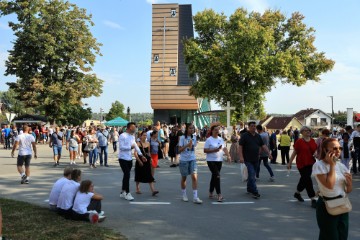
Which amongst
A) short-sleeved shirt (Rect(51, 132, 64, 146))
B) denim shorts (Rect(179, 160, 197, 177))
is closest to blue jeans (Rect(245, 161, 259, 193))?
→ denim shorts (Rect(179, 160, 197, 177))

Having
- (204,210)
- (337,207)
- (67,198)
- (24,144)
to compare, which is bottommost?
(204,210)

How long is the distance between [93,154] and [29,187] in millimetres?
5402

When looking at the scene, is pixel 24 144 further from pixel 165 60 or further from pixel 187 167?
pixel 165 60

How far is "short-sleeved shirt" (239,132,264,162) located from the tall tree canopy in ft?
78.7

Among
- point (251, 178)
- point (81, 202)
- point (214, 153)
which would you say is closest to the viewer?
point (81, 202)

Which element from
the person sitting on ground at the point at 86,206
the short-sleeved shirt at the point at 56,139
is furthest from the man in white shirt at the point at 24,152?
the short-sleeved shirt at the point at 56,139

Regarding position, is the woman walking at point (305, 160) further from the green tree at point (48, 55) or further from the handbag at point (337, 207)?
the green tree at point (48, 55)

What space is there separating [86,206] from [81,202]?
12cm

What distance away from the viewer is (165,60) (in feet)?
202

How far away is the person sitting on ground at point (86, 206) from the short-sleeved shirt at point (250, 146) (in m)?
3.99

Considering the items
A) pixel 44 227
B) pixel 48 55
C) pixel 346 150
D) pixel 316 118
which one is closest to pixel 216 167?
pixel 44 227

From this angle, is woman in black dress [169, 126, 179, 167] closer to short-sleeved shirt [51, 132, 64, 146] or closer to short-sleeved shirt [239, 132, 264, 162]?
short-sleeved shirt [51, 132, 64, 146]

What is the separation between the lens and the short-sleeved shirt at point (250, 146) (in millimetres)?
9602

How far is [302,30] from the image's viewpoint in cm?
3906
